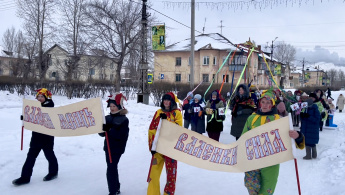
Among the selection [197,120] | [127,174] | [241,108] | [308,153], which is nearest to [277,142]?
[127,174]

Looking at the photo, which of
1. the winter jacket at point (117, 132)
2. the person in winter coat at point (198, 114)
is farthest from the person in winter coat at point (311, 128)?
the winter jacket at point (117, 132)

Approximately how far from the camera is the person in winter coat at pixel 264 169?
3.46 metres

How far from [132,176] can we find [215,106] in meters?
3.33

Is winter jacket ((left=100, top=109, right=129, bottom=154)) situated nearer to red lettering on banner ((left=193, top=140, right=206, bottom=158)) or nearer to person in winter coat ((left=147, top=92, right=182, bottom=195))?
person in winter coat ((left=147, top=92, right=182, bottom=195))

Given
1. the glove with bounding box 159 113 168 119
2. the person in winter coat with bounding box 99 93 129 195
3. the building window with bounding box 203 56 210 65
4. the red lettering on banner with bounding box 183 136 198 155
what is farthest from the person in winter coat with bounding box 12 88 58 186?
the building window with bounding box 203 56 210 65

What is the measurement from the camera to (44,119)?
480 centimetres

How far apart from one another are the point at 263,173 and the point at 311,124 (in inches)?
160

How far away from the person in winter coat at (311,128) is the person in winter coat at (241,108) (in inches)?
55.1

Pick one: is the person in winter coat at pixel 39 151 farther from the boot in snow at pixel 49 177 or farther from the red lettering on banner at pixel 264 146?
the red lettering on banner at pixel 264 146

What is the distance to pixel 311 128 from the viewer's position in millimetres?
6820

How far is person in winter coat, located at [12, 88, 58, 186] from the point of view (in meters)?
4.71

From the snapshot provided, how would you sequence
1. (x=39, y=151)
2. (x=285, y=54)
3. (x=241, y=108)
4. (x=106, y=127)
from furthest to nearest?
(x=285, y=54), (x=241, y=108), (x=39, y=151), (x=106, y=127)

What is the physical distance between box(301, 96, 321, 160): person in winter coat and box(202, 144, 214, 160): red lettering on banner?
3975 mm

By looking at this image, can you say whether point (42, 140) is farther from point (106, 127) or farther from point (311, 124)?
point (311, 124)
